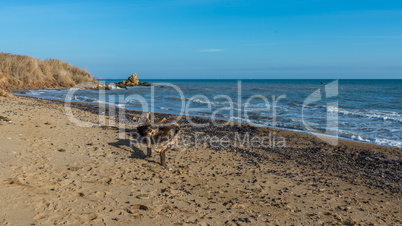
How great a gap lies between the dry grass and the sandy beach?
22.3 m

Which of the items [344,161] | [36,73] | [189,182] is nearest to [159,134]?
[189,182]

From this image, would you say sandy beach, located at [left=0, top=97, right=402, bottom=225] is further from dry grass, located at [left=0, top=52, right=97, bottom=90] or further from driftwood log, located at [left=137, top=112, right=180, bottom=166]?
dry grass, located at [left=0, top=52, right=97, bottom=90]

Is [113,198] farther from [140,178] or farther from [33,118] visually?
[33,118]

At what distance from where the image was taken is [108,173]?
614 centimetres

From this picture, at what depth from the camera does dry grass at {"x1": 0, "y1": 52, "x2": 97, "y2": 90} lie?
3028cm

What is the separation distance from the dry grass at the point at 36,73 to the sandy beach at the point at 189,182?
879 inches

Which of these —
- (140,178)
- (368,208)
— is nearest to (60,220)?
(140,178)

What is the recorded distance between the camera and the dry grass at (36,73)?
99.3 ft

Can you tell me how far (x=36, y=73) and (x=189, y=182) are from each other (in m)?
33.8

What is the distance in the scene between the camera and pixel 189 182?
5.99m

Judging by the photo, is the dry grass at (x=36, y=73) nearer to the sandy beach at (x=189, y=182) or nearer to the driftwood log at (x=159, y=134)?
the sandy beach at (x=189, y=182)

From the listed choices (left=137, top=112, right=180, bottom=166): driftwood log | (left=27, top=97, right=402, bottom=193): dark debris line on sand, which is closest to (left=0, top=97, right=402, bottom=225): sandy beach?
(left=27, top=97, right=402, bottom=193): dark debris line on sand

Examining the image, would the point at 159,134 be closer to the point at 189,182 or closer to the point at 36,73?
the point at 189,182


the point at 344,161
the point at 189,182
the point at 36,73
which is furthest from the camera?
the point at 36,73
